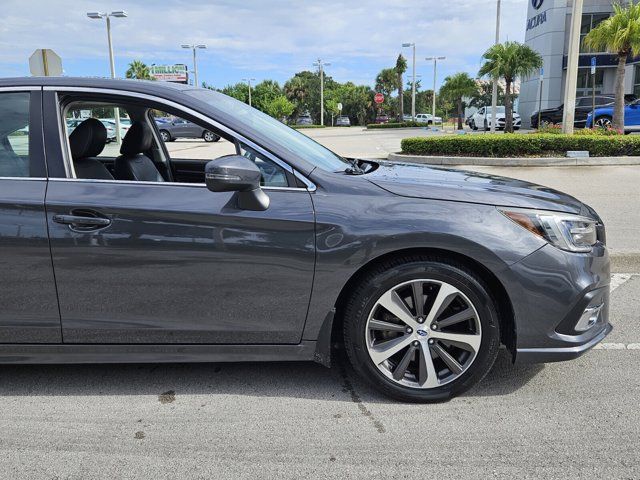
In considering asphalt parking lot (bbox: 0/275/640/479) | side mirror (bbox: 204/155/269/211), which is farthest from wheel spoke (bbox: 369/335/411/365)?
side mirror (bbox: 204/155/269/211)

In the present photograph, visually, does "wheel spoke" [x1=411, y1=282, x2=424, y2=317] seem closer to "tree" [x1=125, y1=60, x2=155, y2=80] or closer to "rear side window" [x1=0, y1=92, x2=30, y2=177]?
"rear side window" [x1=0, y1=92, x2=30, y2=177]

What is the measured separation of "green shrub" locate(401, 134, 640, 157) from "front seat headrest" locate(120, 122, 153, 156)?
41.1ft

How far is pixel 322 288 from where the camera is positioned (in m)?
2.87

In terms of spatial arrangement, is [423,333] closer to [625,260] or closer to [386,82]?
[625,260]

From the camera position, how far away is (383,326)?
2951 millimetres

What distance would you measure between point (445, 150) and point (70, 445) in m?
14.1

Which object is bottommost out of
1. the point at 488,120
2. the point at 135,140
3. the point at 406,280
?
the point at 406,280

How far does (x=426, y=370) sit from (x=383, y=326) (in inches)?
13.3

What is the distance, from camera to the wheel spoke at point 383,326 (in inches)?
116

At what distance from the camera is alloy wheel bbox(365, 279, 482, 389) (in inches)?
114

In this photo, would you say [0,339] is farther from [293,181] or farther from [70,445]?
[293,181]

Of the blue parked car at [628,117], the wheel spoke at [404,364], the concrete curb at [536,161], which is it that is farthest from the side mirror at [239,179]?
the blue parked car at [628,117]

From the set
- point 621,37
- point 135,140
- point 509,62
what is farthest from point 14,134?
point 509,62

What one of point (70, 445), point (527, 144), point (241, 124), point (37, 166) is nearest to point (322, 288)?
point (241, 124)
